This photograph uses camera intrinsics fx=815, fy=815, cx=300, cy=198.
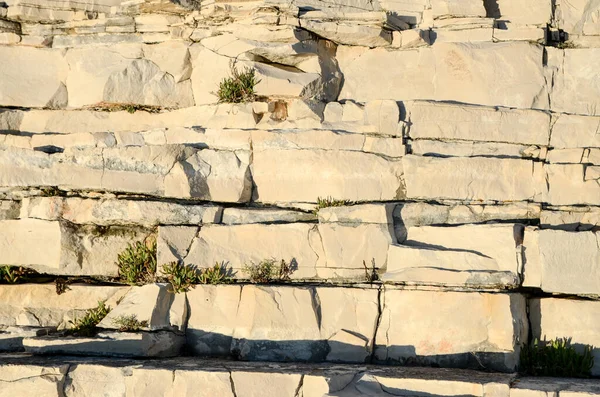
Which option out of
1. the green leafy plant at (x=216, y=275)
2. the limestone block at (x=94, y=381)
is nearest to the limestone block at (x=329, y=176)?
the green leafy plant at (x=216, y=275)

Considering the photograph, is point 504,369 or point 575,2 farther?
point 575,2

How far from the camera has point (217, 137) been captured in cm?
1388

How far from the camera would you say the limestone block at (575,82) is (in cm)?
1368

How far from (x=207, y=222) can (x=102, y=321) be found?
7.55ft

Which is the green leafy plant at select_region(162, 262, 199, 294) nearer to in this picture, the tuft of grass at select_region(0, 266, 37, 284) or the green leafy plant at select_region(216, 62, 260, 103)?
the tuft of grass at select_region(0, 266, 37, 284)

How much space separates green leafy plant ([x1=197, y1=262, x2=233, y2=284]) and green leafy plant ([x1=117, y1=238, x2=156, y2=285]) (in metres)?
0.89

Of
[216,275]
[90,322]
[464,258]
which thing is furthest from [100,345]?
[464,258]

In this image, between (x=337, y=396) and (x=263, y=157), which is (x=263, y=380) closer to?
(x=337, y=396)

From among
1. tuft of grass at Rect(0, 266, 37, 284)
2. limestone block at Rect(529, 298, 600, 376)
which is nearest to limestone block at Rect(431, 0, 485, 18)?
limestone block at Rect(529, 298, 600, 376)

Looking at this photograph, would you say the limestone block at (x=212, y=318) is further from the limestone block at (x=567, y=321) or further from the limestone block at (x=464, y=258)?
the limestone block at (x=567, y=321)

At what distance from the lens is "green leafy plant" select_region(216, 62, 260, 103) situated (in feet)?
45.6

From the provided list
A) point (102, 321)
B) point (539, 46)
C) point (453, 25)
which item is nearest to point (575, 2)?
point (539, 46)

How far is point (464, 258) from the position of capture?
1234cm

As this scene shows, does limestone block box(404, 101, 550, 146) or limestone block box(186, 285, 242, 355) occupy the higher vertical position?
limestone block box(404, 101, 550, 146)
